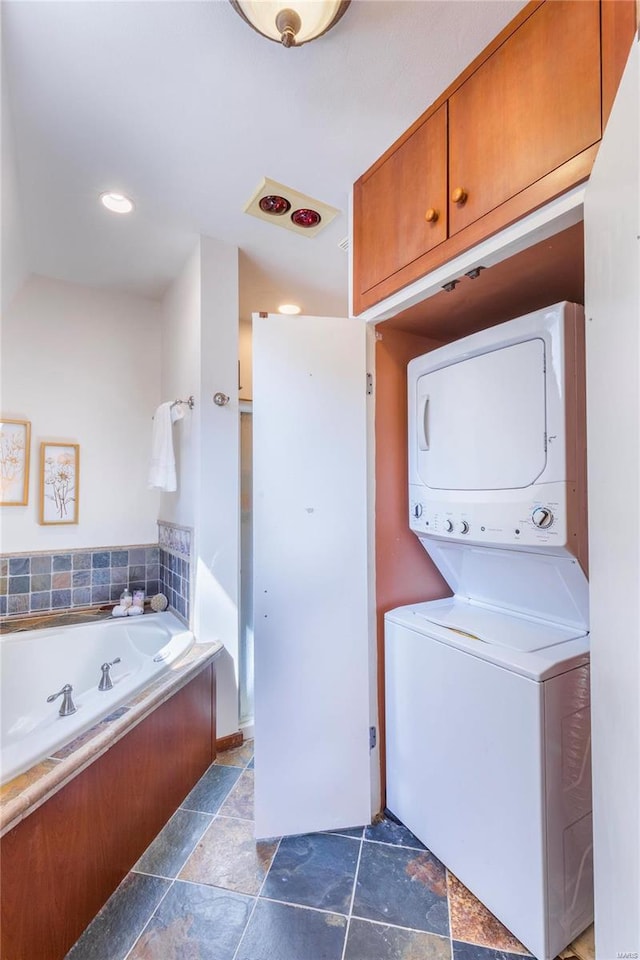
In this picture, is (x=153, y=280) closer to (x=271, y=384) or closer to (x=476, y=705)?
(x=271, y=384)

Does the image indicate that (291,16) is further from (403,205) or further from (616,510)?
(616,510)

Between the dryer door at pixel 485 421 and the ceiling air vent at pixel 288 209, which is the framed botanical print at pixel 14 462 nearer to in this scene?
the ceiling air vent at pixel 288 209

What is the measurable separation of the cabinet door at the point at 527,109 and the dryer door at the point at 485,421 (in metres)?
0.44

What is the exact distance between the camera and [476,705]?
1288mm

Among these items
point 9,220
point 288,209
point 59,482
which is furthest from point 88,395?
point 288,209

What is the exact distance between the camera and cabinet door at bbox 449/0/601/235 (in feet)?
3.11

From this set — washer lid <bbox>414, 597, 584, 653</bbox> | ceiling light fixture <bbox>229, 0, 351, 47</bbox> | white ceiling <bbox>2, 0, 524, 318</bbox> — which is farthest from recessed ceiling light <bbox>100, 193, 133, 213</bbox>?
washer lid <bbox>414, 597, 584, 653</bbox>

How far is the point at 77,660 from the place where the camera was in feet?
7.25

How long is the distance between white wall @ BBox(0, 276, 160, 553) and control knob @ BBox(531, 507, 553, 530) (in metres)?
2.37

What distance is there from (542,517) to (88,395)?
2.66 metres

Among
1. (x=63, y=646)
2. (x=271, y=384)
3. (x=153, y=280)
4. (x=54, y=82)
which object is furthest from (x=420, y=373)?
(x=63, y=646)

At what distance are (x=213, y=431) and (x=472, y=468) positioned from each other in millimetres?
1307

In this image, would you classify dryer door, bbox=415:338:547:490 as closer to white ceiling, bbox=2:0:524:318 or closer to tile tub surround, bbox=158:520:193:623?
white ceiling, bbox=2:0:524:318

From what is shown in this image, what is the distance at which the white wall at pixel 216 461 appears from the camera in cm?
210
